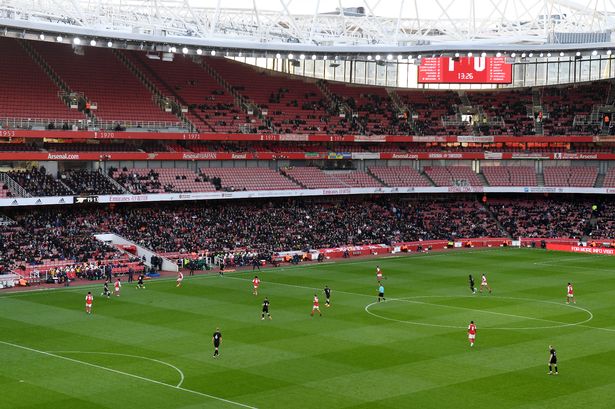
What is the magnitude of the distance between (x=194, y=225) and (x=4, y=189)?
14399 mm

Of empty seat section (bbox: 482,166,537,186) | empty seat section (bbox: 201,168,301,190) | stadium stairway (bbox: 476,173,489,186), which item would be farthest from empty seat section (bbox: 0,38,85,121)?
empty seat section (bbox: 482,166,537,186)

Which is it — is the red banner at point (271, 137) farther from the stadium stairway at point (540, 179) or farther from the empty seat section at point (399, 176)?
the stadium stairway at point (540, 179)

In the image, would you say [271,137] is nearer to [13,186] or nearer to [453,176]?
[453,176]

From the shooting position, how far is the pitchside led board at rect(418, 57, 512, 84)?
90.1m

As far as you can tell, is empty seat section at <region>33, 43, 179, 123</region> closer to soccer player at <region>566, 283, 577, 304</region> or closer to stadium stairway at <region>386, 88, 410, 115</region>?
stadium stairway at <region>386, 88, 410, 115</region>

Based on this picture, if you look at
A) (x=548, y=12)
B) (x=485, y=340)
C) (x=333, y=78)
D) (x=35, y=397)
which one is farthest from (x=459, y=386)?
(x=333, y=78)

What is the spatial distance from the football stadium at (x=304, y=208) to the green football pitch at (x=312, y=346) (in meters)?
0.16

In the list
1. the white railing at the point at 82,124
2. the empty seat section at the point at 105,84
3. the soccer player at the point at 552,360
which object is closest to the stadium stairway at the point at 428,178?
the white railing at the point at 82,124

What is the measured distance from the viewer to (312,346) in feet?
121

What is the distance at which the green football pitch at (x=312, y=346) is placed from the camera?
96.5 feet

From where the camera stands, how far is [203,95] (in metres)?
80.9

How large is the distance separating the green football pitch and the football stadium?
6.4 inches

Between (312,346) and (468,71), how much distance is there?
59.2 metres

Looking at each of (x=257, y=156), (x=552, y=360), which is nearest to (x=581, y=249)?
(x=257, y=156)
